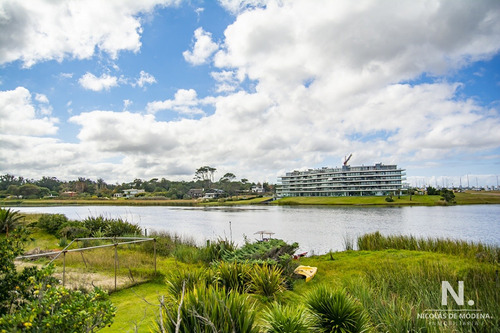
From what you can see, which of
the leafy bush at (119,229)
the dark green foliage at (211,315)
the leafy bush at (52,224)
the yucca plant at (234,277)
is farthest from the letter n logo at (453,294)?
the leafy bush at (52,224)

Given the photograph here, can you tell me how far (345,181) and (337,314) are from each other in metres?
119

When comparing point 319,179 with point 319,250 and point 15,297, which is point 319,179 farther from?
point 15,297

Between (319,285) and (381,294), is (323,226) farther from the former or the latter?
(319,285)

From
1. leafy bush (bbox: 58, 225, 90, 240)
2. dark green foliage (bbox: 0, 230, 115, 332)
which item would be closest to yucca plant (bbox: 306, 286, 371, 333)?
dark green foliage (bbox: 0, 230, 115, 332)

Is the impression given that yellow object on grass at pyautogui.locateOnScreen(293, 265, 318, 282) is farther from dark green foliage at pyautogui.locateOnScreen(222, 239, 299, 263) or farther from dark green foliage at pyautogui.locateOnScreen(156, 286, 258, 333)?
dark green foliage at pyautogui.locateOnScreen(156, 286, 258, 333)

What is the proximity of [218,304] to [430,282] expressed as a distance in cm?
478

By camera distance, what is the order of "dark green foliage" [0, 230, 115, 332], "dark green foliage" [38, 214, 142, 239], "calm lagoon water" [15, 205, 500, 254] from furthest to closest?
"calm lagoon water" [15, 205, 500, 254] → "dark green foliage" [38, 214, 142, 239] → "dark green foliage" [0, 230, 115, 332]

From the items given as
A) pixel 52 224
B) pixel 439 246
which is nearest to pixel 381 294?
pixel 439 246

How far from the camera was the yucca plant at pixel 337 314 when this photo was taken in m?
4.82

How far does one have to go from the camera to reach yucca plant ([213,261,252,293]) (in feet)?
24.6

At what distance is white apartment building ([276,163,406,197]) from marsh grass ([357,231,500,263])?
98.3 meters

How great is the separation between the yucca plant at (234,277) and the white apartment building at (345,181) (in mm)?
110212

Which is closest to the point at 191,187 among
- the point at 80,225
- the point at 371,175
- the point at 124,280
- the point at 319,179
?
the point at 319,179

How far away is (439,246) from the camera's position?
1523cm
